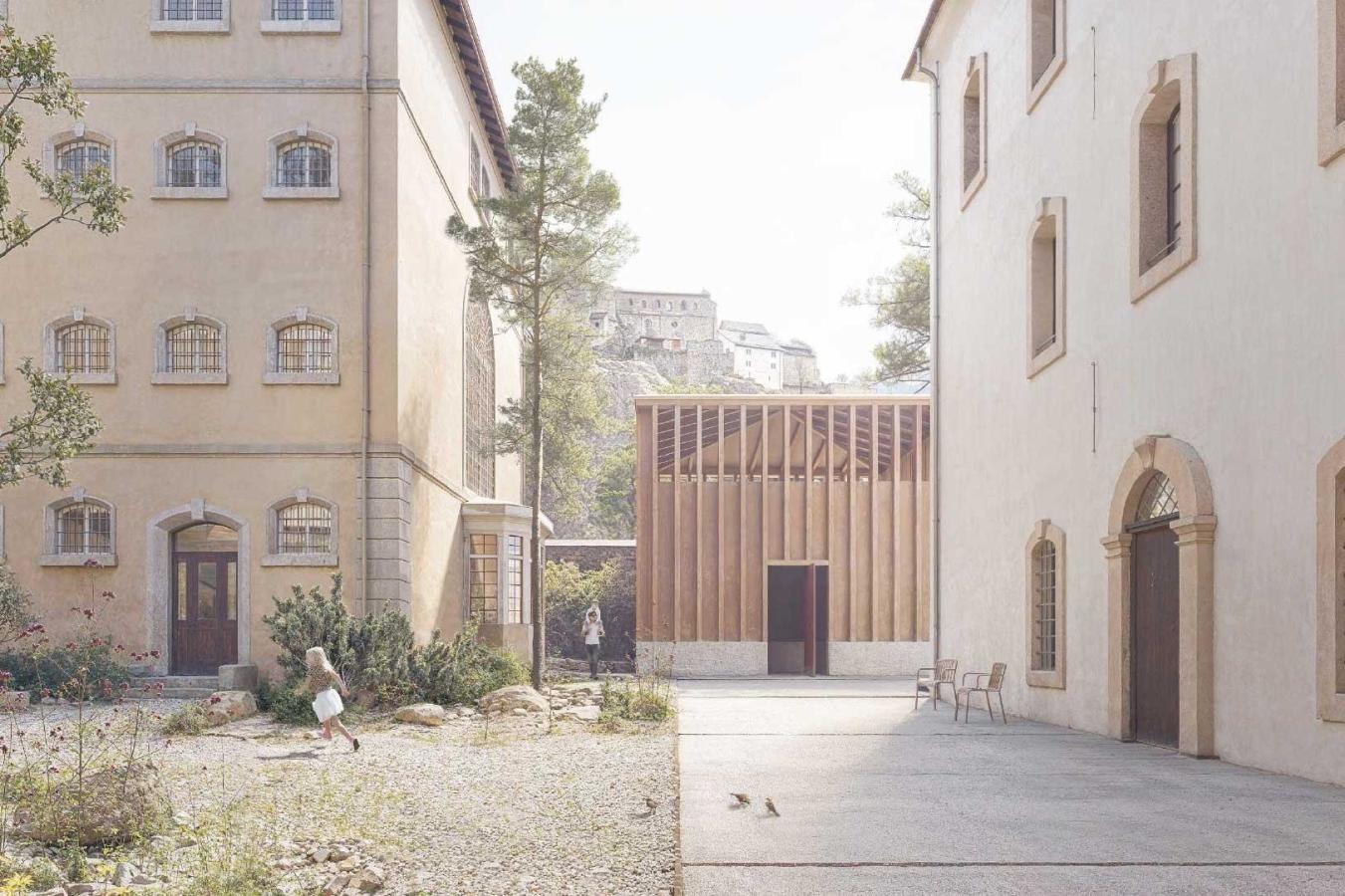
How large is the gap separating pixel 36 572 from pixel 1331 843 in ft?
60.3

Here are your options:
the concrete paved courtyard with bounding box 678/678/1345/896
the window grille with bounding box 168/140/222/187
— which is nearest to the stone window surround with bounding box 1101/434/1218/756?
the concrete paved courtyard with bounding box 678/678/1345/896

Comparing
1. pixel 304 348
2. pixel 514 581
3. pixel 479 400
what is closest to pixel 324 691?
pixel 304 348

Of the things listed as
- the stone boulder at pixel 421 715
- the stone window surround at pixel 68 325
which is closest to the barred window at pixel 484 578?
the stone window surround at pixel 68 325

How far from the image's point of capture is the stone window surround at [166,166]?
20422 mm

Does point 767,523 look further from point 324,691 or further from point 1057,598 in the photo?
point 324,691

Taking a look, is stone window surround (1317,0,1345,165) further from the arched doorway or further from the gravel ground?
the arched doorway

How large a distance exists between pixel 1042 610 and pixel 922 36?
10.9m

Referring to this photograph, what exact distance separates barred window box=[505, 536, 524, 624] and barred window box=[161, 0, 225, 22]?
35.8 ft

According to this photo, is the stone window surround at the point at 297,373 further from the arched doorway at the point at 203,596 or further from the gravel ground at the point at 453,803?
the gravel ground at the point at 453,803

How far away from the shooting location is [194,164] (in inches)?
814

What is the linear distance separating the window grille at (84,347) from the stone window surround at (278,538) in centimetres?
356

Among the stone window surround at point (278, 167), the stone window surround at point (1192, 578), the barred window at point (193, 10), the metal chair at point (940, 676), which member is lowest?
the metal chair at point (940, 676)

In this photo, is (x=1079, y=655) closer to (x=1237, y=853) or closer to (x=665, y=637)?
(x=1237, y=853)

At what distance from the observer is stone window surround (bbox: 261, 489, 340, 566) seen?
19859 mm
